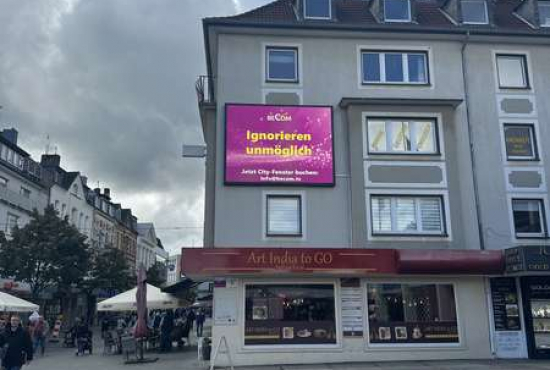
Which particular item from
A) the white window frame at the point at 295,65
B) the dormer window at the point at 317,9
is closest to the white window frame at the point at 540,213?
the white window frame at the point at 295,65

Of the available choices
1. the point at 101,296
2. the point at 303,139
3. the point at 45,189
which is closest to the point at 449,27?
the point at 303,139

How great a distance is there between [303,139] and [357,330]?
644cm

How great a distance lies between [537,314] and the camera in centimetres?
1638

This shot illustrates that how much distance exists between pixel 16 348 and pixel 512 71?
17.9m

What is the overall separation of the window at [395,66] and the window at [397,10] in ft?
5.23

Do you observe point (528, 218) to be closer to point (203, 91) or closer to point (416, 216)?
point (416, 216)

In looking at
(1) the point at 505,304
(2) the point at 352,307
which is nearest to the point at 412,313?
(2) the point at 352,307

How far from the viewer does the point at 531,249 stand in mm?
14820

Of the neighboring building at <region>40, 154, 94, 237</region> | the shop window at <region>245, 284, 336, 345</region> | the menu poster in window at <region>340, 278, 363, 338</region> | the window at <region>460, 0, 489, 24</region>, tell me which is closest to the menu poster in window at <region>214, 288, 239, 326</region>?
the shop window at <region>245, 284, 336, 345</region>

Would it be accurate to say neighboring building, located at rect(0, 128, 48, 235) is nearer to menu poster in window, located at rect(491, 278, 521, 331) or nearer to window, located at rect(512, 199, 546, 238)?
menu poster in window, located at rect(491, 278, 521, 331)

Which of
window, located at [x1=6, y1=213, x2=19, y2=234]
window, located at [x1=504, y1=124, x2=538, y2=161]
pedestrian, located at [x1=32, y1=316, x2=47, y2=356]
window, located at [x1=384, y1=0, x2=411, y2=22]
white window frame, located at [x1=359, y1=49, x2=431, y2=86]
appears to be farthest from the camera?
window, located at [x1=6, y1=213, x2=19, y2=234]

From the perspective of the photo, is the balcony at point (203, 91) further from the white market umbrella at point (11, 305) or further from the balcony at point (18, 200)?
the balcony at point (18, 200)

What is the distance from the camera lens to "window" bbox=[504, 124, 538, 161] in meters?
17.9

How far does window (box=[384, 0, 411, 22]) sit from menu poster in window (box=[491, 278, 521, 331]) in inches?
394
